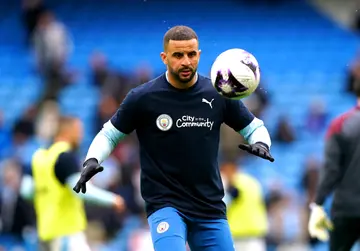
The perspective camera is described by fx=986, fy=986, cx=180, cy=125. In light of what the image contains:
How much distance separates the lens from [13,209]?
13805 mm

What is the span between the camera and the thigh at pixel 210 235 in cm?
652

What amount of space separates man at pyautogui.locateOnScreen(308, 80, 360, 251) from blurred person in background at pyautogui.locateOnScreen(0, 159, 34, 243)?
20.6 feet

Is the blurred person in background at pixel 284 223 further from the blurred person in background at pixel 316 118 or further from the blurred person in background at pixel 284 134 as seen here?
the blurred person in background at pixel 316 118

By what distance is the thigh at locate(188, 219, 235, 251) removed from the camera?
6.52 meters

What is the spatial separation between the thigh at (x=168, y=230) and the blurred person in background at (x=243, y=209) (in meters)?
5.60

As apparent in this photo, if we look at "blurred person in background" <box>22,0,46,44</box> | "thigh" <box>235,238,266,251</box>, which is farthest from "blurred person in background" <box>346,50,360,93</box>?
"blurred person in background" <box>22,0,46,44</box>

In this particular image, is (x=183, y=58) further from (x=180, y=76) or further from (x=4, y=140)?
(x=4, y=140)

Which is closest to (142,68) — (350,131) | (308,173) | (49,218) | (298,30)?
(308,173)

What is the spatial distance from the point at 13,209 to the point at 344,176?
262 inches

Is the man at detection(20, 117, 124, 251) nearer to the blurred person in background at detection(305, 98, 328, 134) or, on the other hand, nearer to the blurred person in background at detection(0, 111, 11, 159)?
the blurred person in background at detection(0, 111, 11, 159)

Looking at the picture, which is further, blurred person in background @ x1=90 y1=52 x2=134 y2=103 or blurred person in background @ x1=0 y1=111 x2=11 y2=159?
blurred person in background @ x1=0 y1=111 x2=11 y2=159

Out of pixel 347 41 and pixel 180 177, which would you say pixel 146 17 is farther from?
pixel 180 177

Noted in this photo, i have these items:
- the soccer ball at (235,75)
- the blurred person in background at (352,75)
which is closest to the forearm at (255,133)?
the soccer ball at (235,75)

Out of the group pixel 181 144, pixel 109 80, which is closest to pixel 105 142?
pixel 181 144
